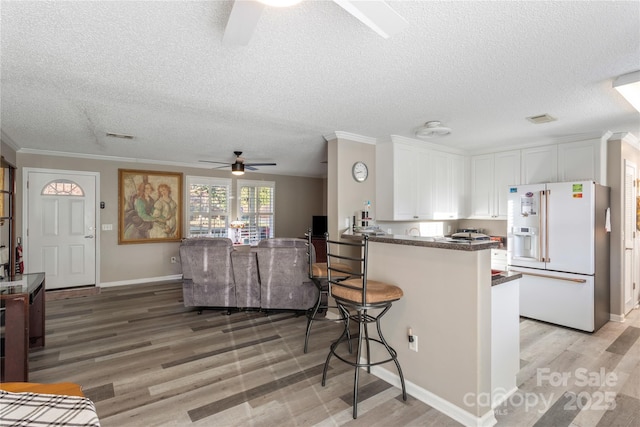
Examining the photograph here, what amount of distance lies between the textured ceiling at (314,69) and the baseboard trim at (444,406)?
2.32 m

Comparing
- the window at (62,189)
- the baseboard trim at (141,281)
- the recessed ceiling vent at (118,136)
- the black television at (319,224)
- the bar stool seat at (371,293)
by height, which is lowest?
the baseboard trim at (141,281)

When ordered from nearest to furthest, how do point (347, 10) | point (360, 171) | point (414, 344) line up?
point (347, 10), point (414, 344), point (360, 171)

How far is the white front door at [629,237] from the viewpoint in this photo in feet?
13.7

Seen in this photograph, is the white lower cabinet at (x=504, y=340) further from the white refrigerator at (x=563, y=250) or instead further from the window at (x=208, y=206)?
the window at (x=208, y=206)

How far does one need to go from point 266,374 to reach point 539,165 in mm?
4510

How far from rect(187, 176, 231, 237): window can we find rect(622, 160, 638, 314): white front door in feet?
22.3

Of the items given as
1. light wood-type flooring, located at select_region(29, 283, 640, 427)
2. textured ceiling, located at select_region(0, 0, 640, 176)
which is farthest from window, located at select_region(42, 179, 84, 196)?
light wood-type flooring, located at select_region(29, 283, 640, 427)

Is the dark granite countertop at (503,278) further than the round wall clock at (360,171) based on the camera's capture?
No

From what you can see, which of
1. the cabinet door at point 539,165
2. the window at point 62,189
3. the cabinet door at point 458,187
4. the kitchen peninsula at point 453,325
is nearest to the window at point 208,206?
the window at point 62,189

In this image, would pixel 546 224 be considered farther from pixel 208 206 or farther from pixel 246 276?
pixel 208 206

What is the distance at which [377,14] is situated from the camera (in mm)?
1419

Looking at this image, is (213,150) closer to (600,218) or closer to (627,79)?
(627,79)

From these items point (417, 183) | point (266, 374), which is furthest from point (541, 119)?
point (266, 374)

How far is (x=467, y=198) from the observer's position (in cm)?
541
